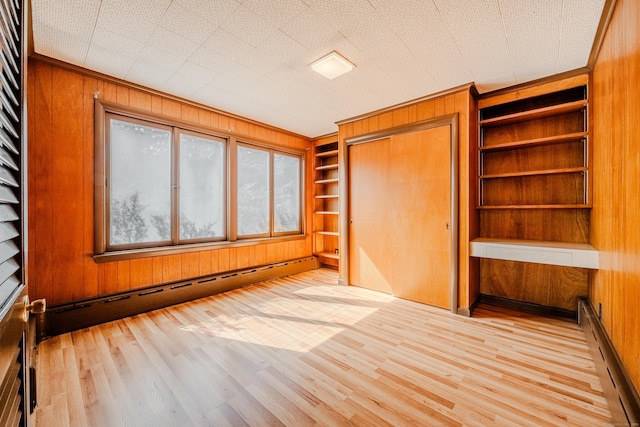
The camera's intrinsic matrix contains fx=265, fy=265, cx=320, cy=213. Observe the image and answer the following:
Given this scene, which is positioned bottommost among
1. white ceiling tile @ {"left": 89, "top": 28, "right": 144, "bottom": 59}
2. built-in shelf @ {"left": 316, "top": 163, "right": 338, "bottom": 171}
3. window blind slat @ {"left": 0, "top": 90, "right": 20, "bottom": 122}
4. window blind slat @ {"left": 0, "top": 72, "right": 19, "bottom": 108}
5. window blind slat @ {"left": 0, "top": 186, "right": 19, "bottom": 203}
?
window blind slat @ {"left": 0, "top": 186, "right": 19, "bottom": 203}

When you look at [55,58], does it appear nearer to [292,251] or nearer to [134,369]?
[134,369]

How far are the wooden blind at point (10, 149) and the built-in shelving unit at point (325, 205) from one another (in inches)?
173

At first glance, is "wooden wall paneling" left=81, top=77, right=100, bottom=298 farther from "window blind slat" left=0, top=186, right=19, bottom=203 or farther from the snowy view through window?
"window blind slat" left=0, top=186, right=19, bottom=203

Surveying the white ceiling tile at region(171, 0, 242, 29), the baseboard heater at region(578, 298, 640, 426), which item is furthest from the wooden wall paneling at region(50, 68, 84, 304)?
the baseboard heater at region(578, 298, 640, 426)

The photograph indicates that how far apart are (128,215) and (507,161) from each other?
448 cm

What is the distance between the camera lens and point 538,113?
282 centimetres

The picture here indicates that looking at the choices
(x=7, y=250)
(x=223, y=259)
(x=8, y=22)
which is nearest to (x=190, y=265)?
(x=223, y=259)

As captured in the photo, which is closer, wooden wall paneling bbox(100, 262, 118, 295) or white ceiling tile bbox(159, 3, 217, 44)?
white ceiling tile bbox(159, 3, 217, 44)

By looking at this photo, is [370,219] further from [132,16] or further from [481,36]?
[132,16]

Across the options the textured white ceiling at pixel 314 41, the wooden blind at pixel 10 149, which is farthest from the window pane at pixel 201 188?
the wooden blind at pixel 10 149

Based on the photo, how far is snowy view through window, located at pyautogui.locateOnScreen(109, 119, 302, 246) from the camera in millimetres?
2939

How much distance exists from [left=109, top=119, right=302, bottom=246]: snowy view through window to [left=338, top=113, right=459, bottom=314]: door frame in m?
1.22

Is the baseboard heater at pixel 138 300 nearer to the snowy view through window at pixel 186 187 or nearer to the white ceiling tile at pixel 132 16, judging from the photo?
the snowy view through window at pixel 186 187

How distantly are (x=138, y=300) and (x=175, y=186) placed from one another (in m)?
1.38
